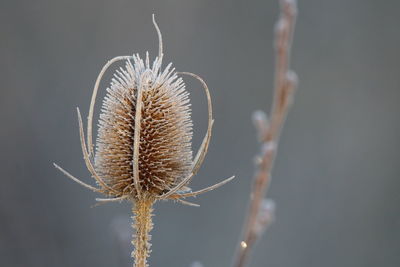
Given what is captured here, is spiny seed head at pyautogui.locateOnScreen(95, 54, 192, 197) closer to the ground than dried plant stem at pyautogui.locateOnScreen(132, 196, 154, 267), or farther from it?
farther from it

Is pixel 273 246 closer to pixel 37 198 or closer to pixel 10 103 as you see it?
pixel 37 198

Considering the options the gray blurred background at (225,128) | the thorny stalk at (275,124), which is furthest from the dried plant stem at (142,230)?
the gray blurred background at (225,128)

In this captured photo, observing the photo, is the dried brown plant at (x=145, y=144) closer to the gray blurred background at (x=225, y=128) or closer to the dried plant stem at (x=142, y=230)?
the dried plant stem at (x=142, y=230)

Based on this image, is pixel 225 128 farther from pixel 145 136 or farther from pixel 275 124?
pixel 275 124

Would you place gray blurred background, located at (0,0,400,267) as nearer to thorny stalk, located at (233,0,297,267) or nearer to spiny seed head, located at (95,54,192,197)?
spiny seed head, located at (95,54,192,197)

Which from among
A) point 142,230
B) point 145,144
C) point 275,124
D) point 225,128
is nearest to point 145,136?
point 145,144

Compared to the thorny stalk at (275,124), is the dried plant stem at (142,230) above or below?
below

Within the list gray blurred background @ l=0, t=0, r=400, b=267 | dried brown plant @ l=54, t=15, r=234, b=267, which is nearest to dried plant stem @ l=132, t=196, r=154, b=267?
dried brown plant @ l=54, t=15, r=234, b=267
